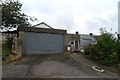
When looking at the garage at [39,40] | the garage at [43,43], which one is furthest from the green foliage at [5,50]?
the garage at [43,43]

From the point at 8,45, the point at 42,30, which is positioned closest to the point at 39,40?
the point at 42,30

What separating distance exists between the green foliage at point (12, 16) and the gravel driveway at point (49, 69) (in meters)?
6.13

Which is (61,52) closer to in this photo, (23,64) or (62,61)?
(62,61)

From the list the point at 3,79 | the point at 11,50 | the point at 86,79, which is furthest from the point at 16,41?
the point at 86,79

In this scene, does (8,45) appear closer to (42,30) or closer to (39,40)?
(39,40)

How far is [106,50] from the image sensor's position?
65.6 ft

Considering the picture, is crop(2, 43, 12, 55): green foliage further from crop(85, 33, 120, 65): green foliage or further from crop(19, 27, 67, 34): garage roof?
crop(85, 33, 120, 65): green foliage

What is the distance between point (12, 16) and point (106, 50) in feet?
41.2

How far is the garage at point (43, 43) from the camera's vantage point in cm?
2092

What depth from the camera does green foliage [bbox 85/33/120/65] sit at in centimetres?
1961

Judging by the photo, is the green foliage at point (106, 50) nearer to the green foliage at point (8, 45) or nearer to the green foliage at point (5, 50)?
the green foliage at point (5, 50)

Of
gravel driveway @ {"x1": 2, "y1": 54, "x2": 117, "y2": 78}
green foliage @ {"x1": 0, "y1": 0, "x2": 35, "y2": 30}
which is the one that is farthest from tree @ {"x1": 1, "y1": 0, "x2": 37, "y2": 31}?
gravel driveway @ {"x1": 2, "y1": 54, "x2": 117, "y2": 78}

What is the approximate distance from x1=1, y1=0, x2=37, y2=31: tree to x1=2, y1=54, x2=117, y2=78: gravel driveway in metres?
6.13

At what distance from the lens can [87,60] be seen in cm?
2019
